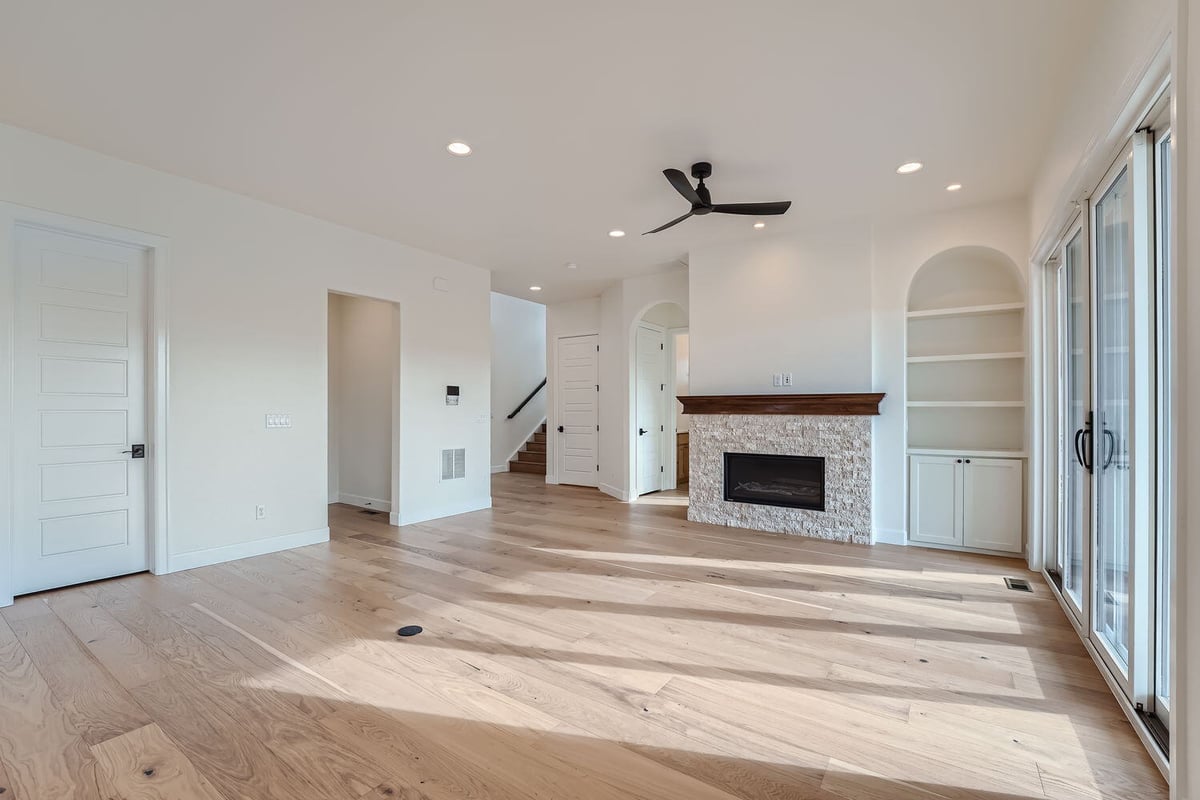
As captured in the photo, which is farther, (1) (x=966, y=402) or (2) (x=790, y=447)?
(2) (x=790, y=447)

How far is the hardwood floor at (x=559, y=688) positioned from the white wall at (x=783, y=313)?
6.33 feet

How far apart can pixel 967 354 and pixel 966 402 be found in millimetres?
449

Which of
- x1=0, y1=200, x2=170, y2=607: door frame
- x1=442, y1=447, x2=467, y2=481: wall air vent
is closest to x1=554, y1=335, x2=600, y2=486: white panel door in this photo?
x1=442, y1=447, x2=467, y2=481: wall air vent

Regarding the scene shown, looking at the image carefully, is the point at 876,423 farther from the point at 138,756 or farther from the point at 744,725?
the point at 138,756

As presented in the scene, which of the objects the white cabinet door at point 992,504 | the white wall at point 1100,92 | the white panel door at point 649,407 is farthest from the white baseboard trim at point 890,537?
the white panel door at point 649,407

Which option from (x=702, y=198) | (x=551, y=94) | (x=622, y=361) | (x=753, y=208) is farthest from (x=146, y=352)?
(x=622, y=361)

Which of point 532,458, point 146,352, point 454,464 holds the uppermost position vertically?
point 146,352

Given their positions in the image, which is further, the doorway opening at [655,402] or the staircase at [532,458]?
the staircase at [532,458]

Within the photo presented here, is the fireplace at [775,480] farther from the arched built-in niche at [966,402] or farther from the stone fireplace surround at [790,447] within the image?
the arched built-in niche at [966,402]

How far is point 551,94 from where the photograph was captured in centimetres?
293

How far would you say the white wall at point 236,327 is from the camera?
356cm

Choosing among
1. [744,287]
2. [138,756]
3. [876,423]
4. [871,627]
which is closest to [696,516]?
[876,423]

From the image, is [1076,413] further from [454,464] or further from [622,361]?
[454,464]

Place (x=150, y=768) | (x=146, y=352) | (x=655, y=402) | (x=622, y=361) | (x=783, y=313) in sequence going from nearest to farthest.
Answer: (x=150, y=768) < (x=146, y=352) < (x=783, y=313) < (x=622, y=361) < (x=655, y=402)
